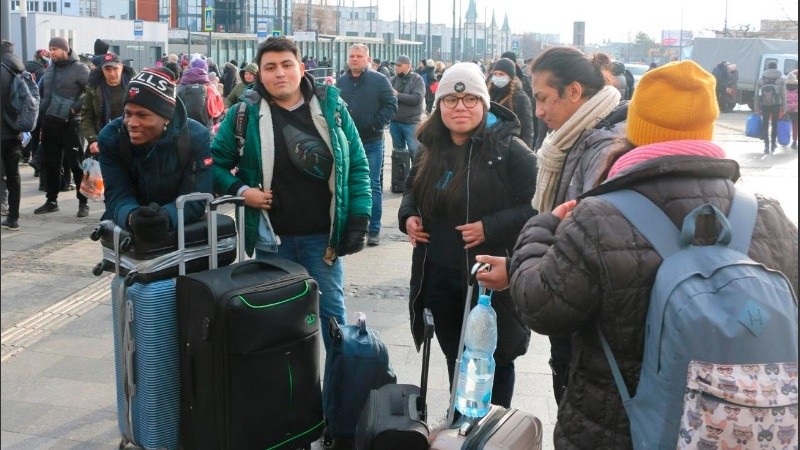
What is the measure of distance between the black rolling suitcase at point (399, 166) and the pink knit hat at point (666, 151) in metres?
9.43

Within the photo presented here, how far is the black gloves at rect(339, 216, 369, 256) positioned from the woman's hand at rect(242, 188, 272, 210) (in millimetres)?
401

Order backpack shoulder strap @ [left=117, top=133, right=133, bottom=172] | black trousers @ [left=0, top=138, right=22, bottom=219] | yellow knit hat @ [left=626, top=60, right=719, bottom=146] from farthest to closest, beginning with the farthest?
black trousers @ [left=0, top=138, right=22, bottom=219] < backpack shoulder strap @ [left=117, top=133, right=133, bottom=172] < yellow knit hat @ [left=626, top=60, right=719, bottom=146]

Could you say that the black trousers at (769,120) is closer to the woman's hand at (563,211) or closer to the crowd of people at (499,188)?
the crowd of people at (499,188)

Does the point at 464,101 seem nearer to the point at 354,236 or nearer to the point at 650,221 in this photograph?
the point at 354,236

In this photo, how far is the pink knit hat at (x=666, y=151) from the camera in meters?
2.43

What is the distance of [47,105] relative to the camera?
33.8 feet

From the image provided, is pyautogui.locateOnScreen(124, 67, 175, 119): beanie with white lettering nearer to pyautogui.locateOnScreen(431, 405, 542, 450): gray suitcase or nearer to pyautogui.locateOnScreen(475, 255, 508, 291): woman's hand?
pyautogui.locateOnScreen(475, 255, 508, 291): woman's hand

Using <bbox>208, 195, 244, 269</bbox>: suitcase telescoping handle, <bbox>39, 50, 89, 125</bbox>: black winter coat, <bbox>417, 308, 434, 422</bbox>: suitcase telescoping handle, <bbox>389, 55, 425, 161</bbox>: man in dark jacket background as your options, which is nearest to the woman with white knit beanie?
<bbox>417, 308, 434, 422</bbox>: suitcase telescoping handle

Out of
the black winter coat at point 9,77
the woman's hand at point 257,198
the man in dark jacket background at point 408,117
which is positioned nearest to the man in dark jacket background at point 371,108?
the man in dark jacket background at point 408,117

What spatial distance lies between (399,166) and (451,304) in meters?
8.16

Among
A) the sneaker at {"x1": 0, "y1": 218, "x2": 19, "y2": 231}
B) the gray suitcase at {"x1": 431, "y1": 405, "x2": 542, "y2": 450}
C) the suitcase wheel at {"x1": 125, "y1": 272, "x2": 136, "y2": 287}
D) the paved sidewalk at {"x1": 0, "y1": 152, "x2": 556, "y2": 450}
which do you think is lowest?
the paved sidewalk at {"x1": 0, "y1": 152, "x2": 556, "y2": 450}

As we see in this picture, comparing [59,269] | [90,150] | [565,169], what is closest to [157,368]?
[565,169]

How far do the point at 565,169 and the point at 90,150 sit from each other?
21.8 feet

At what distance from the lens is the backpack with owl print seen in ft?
6.88
